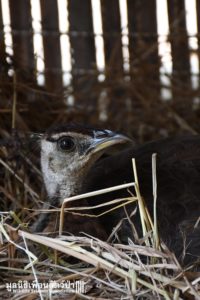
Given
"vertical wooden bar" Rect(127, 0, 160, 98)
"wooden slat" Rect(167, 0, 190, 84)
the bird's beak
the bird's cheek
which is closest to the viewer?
the bird's beak

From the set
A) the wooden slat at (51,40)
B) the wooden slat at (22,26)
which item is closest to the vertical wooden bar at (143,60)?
the wooden slat at (51,40)

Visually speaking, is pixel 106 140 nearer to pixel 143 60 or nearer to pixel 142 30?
pixel 143 60

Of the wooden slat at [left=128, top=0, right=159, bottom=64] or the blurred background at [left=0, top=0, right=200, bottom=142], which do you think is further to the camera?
the wooden slat at [left=128, top=0, right=159, bottom=64]

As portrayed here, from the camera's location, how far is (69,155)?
247 cm

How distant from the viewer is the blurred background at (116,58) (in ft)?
13.7

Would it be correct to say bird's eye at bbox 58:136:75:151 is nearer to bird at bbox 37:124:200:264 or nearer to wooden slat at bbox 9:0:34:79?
bird at bbox 37:124:200:264

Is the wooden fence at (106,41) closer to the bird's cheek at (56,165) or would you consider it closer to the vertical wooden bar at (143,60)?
the vertical wooden bar at (143,60)

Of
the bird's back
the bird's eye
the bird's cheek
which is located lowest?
the bird's back

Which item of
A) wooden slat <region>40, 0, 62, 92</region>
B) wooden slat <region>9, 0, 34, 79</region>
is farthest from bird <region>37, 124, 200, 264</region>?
wooden slat <region>9, 0, 34, 79</region>

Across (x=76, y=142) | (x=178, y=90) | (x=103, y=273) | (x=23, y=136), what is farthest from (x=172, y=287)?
(x=178, y=90)

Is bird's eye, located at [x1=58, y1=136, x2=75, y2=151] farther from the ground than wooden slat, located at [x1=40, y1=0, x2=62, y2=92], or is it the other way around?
wooden slat, located at [x1=40, y1=0, x2=62, y2=92]

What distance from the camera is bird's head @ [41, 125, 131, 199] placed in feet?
7.98

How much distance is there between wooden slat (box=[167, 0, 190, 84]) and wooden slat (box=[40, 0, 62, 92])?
827 mm

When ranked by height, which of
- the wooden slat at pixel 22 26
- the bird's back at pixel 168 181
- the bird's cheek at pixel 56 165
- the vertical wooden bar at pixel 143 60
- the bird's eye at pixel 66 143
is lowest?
the bird's back at pixel 168 181
